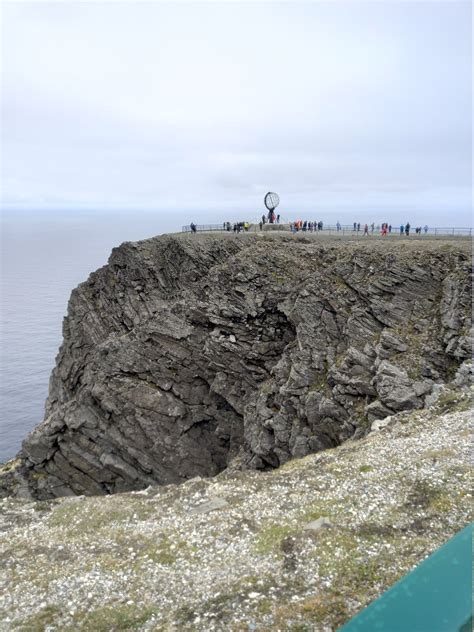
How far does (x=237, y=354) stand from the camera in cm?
4109

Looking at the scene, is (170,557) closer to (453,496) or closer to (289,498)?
(289,498)

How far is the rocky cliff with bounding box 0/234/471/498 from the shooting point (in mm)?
32656

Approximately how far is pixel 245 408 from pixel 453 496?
22.2 m

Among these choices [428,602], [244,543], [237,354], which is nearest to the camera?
[428,602]

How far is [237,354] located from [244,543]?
2367cm

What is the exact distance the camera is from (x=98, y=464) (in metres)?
42.2

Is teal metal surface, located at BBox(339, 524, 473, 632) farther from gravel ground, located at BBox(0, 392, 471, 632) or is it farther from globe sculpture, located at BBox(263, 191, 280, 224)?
globe sculpture, located at BBox(263, 191, 280, 224)

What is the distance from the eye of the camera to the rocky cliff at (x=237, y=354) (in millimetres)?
32656

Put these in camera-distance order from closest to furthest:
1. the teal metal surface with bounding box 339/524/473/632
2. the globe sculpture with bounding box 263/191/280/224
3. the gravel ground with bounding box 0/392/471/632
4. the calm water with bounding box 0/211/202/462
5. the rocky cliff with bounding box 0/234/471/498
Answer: the teal metal surface with bounding box 339/524/473/632, the gravel ground with bounding box 0/392/471/632, the rocky cliff with bounding box 0/234/471/498, the globe sculpture with bounding box 263/191/280/224, the calm water with bounding box 0/211/202/462

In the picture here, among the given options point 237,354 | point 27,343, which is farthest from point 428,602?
point 27,343

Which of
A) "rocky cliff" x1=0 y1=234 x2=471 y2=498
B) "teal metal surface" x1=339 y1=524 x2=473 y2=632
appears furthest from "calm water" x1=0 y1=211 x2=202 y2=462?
"teal metal surface" x1=339 y1=524 x2=473 y2=632

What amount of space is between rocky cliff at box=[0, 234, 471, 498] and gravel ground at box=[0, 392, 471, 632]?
347 inches

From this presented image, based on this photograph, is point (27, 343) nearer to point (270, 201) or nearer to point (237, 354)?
point (270, 201)

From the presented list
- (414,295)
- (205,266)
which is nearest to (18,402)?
(205,266)
